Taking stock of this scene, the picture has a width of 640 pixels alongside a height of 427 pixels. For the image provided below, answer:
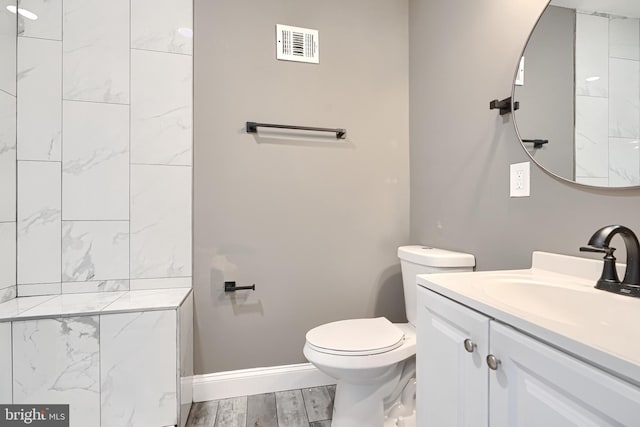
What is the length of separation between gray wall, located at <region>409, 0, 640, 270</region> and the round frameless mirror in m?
0.06

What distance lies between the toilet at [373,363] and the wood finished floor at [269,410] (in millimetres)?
208

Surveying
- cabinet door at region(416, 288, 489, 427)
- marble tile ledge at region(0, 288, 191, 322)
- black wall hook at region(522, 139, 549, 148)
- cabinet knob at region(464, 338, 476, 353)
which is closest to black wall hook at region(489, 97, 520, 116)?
black wall hook at region(522, 139, 549, 148)

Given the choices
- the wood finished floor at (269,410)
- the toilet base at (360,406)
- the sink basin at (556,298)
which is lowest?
the wood finished floor at (269,410)

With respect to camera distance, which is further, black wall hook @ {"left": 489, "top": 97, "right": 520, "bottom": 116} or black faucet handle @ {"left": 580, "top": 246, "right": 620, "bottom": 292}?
black wall hook @ {"left": 489, "top": 97, "right": 520, "bottom": 116}

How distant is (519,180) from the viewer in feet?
3.62

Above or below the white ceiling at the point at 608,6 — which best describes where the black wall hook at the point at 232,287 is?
below

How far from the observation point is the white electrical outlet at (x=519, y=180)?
1.08 meters

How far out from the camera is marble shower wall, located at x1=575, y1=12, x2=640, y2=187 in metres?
0.79

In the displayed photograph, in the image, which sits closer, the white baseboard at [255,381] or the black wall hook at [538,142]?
the black wall hook at [538,142]

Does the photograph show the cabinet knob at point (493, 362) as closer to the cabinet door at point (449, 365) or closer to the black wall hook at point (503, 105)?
the cabinet door at point (449, 365)

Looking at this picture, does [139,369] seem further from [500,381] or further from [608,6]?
[608,6]

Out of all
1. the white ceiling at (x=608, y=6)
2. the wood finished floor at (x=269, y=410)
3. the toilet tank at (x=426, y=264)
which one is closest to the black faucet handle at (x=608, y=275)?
the toilet tank at (x=426, y=264)

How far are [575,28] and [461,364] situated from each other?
3.65 feet

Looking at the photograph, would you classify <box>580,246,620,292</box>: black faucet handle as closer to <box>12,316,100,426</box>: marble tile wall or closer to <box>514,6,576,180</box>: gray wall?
<box>514,6,576,180</box>: gray wall
